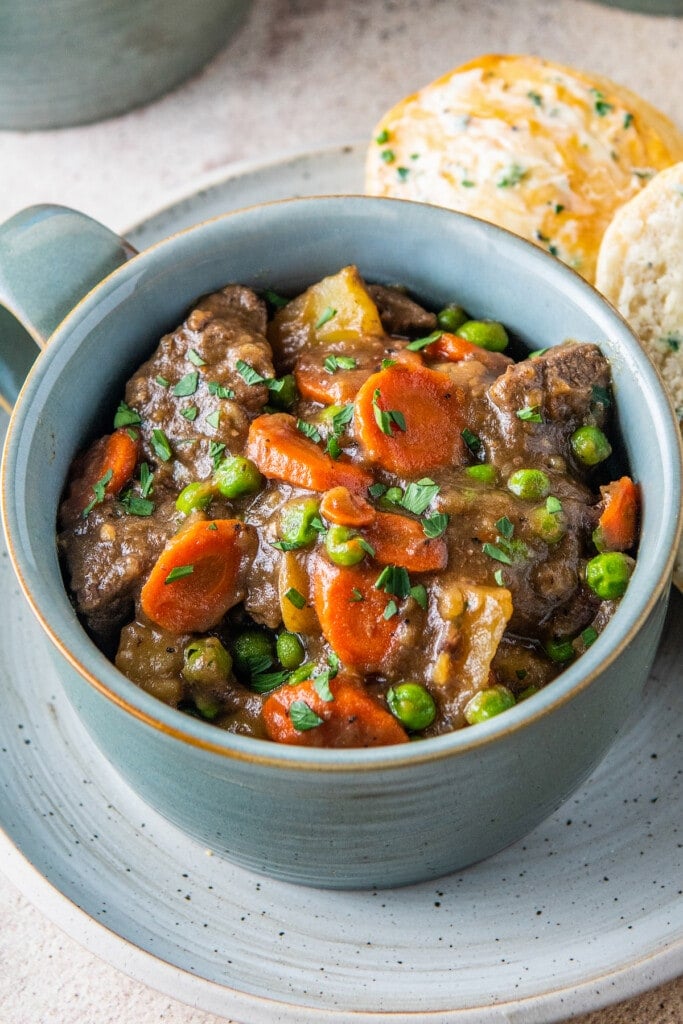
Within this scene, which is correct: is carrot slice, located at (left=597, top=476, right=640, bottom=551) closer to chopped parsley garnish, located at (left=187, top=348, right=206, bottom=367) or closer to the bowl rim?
the bowl rim

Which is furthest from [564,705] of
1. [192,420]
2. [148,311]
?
[148,311]

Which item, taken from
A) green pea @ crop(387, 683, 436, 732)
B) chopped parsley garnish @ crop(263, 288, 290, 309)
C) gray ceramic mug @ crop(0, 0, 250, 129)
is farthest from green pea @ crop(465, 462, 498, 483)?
gray ceramic mug @ crop(0, 0, 250, 129)

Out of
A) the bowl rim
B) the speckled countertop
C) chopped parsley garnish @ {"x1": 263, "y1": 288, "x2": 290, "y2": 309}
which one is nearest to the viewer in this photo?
the bowl rim

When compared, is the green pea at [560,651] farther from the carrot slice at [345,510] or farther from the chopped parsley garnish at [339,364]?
the chopped parsley garnish at [339,364]

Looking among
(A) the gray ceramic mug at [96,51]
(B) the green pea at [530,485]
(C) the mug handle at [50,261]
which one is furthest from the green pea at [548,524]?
(A) the gray ceramic mug at [96,51]

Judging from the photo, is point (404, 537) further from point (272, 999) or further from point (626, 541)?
point (272, 999)

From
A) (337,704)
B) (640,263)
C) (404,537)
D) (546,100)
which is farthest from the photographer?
(546,100)
